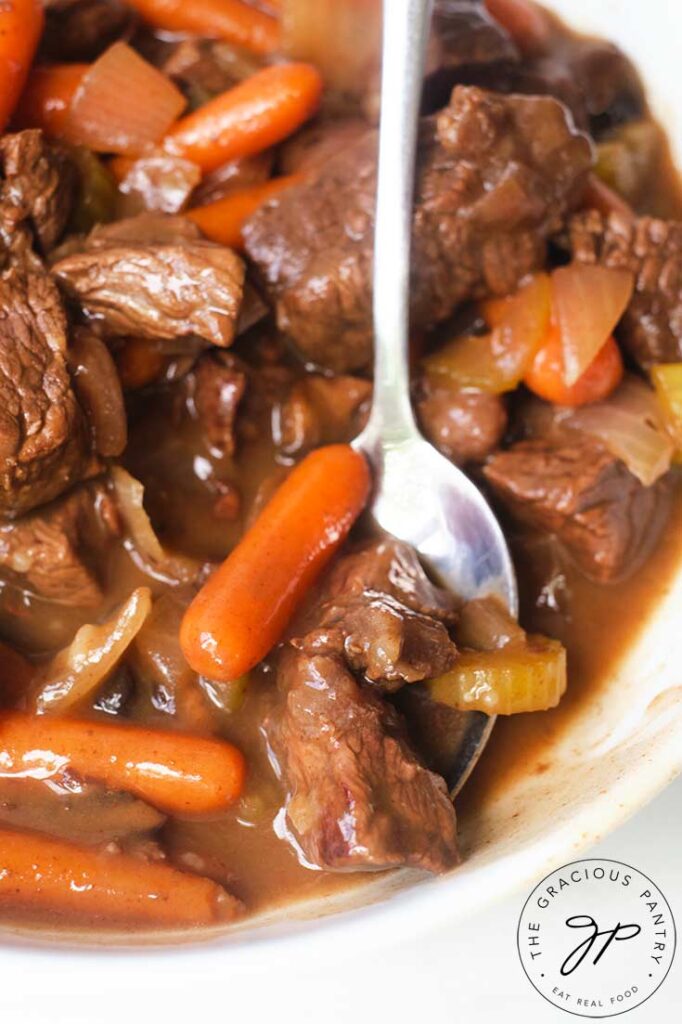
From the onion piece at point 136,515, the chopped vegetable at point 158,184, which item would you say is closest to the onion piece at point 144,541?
the onion piece at point 136,515

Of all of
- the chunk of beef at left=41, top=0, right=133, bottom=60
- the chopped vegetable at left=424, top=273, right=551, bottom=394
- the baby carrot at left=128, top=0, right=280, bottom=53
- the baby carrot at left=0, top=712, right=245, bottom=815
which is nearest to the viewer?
the baby carrot at left=0, top=712, right=245, bottom=815

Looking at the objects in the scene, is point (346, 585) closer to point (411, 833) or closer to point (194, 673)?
point (194, 673)

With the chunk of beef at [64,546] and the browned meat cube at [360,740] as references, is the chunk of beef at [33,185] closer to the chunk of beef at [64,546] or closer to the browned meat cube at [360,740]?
the chunk of beef at [64,546]

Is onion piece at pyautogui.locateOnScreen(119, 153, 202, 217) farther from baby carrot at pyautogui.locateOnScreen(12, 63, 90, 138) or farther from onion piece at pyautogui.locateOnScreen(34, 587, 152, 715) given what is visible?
onion piece at pyautogui.locateOnScreen(34, 587, 152, 715)

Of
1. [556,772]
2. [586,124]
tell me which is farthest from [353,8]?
[556,772]

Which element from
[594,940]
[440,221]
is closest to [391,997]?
[594,940]

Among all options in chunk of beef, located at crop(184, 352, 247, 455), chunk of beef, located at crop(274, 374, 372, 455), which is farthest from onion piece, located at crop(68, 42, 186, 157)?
chunk of beef, located at crop(274, 374, 372, 455)
